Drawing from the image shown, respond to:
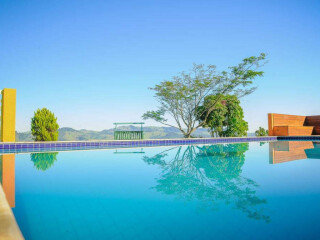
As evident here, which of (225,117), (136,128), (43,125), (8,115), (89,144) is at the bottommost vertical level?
(89,144)

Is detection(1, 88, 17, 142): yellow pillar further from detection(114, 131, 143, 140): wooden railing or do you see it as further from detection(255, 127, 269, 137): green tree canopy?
detection(255, 127, 269, 137): green tree canopy

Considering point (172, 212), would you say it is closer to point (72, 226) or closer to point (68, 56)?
point (72, 226)

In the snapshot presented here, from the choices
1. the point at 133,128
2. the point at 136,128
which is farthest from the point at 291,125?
the point at 133,128

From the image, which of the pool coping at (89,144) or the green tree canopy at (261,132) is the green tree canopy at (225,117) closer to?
the pool coping at (89,144)

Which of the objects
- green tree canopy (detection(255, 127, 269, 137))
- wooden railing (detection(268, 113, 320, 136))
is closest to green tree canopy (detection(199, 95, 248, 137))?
green tree canopy (detection(255, 127, 269, 137))

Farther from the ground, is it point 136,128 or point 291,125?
point 291,125

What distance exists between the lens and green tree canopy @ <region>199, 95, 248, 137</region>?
1349cm

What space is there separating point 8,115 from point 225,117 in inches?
460

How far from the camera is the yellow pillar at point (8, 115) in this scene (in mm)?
8680

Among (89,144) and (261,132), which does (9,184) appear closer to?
(89,144)

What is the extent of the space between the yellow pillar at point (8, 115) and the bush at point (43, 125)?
→ 0.73m

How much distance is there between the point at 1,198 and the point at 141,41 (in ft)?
38.1

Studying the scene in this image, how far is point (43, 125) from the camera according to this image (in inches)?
366

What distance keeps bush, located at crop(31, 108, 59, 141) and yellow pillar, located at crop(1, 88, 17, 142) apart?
2.40 ft
